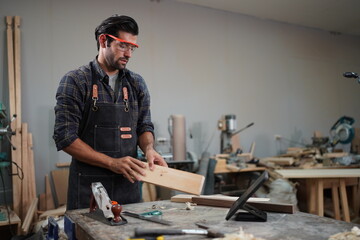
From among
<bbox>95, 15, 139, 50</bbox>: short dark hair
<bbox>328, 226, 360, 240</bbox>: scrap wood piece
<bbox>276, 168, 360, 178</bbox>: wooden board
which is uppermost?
<bbox>95, 15, 139, 50</bbox>: short dark hair

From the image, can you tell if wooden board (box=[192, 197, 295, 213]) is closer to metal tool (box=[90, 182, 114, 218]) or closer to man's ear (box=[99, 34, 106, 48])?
metal tool (box=[90, 182, 114, 218])

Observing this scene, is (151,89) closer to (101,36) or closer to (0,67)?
(0,67)

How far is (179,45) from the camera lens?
14.1 feet

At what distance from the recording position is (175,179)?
1420 mm

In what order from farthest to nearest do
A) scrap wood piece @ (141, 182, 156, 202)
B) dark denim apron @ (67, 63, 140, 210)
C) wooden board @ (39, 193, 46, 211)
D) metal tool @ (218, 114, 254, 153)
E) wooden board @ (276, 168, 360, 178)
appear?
1. metal tool @ (218, 114, 254, 153)
2. scrap wood piece @ (141, 182, 156, 202)
3. wooden board @ (39, 193, 46, 211)
4. wooden board @ (276, 168, 360, 178)
5. dark denim apron @ (67, 63, 140, 210)

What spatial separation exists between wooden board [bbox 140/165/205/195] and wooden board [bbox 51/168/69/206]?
224cm

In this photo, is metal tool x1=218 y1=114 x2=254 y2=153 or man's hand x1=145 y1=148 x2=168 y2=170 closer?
man's hand x1=145 y1=148 x2=168 y2=170

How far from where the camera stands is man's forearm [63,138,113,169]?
1.52 metres

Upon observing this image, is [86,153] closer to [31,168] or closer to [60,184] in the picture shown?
[31,168]

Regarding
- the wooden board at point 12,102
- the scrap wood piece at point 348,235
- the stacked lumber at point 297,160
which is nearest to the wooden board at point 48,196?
the wooden board at point 12,102

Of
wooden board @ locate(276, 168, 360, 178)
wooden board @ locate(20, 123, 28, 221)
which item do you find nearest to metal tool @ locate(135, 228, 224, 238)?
wooden board @ locate(276, 168, 360, 178)

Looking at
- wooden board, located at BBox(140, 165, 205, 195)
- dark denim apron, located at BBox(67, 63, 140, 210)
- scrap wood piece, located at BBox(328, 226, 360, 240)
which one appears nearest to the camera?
scrap wood piece, located at BBox(328, 226, 360, 240)

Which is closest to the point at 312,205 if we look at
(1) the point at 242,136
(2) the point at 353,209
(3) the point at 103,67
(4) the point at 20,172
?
(2) the point at 353,209

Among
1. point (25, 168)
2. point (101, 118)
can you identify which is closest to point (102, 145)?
point (101, 118)
